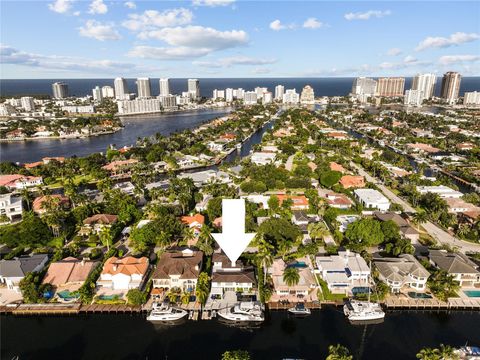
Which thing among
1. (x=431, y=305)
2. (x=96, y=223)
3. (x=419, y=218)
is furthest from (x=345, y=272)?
(x=96, y=223)

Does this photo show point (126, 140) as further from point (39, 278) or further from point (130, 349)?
point (130, 349)

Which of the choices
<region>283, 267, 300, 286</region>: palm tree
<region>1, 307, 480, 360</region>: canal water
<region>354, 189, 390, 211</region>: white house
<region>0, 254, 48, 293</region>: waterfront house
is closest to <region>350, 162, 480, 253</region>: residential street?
<region>354, 189, 390, 211</region>: white house

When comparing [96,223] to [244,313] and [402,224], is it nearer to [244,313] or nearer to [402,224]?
[244,313]

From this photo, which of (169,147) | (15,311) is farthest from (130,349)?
(169,147)

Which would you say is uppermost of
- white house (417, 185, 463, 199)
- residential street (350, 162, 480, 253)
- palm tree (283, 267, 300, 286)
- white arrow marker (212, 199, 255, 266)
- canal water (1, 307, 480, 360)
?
white arrow marker (212, 199, 255, 266)

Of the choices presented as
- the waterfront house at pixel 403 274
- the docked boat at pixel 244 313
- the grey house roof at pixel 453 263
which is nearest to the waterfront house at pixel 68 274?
the docked boat at pixel 244 313

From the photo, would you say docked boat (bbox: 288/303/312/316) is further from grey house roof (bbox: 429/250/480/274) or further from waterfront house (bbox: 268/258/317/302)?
grey house roof (bbox: 429/250/480/274)

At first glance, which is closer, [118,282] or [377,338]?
[377,338]
